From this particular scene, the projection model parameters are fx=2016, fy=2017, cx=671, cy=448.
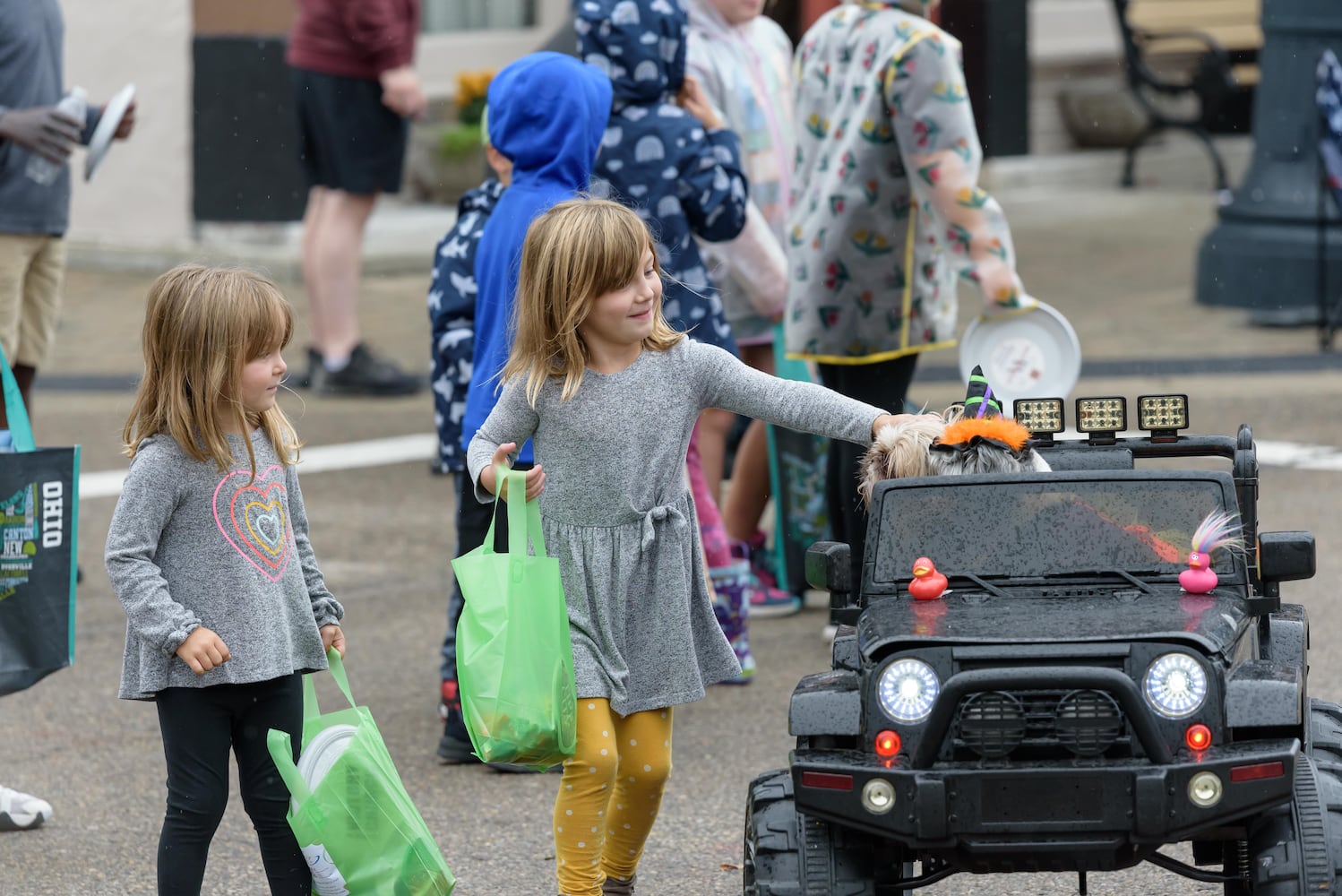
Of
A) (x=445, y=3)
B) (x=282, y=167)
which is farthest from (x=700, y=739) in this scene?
(x=445, y=3)

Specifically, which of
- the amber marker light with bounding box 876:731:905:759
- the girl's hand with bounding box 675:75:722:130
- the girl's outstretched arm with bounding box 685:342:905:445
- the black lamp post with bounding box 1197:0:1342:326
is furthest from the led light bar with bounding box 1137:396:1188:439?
the black lamp post with bounding box 1197:0:1342:326

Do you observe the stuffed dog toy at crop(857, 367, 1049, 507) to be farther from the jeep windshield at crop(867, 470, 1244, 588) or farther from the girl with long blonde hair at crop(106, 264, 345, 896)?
the girl with long blonde hair at crop(106, 264, 345, 896)

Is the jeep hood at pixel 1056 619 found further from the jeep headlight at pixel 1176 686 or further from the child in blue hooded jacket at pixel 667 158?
the child in blue hooded jacket at pixel 667 158

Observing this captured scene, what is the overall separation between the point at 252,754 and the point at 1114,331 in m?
8.69

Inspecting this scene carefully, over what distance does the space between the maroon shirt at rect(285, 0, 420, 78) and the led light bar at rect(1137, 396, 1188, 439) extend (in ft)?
21.1

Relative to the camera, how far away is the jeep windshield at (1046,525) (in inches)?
156

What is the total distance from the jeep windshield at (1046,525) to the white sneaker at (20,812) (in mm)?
2283

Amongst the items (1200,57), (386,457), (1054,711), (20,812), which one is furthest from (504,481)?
(1200,57)

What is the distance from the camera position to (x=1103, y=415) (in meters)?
4.42

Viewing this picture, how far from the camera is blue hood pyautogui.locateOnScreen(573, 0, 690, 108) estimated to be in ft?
18.5

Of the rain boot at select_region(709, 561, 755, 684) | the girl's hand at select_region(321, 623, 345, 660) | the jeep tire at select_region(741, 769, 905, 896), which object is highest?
the girl's hand at select_region(321, 623, 345, 660)

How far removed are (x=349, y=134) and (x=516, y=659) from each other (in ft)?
21.9

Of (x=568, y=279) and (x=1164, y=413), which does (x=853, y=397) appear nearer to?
(x=1164, y=413)

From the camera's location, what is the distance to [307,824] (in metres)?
3.81
